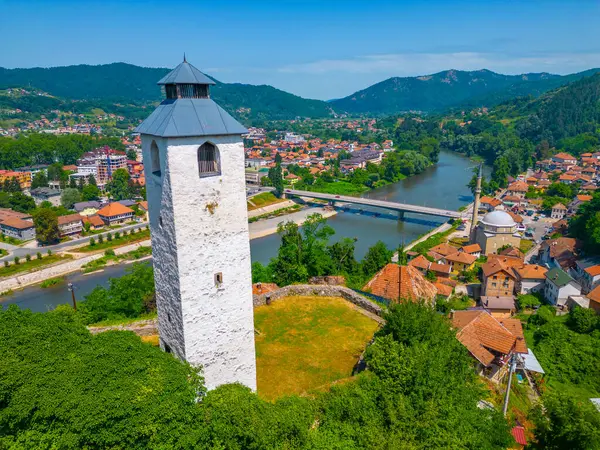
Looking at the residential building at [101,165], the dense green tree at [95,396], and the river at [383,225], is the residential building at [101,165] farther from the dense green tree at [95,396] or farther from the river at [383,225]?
the dense green tree at [95,396]

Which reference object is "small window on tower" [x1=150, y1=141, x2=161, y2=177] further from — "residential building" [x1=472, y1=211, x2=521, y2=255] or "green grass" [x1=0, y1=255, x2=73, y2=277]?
"residential building" [x1=472, y1=211, x2=521, y2=255]

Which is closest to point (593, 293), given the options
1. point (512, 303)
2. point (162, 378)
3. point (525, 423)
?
point (512, 303)

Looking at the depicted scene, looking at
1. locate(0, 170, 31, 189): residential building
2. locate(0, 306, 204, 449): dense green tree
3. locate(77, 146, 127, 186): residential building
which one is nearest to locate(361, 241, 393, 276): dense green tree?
locate(0, 306, 204, 449): dense green tree

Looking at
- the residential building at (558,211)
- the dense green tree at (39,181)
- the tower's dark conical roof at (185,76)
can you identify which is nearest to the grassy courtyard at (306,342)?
the tower's dark conical roof at (185,76)

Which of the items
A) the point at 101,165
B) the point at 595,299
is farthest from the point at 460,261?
the point at 101,165

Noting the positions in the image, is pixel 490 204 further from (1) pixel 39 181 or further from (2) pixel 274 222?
(1) pixel 39 181

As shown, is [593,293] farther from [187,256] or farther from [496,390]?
[187,256]

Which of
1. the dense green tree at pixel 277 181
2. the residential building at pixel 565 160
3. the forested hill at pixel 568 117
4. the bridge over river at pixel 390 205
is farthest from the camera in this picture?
the forested hill at pixel 568 117
